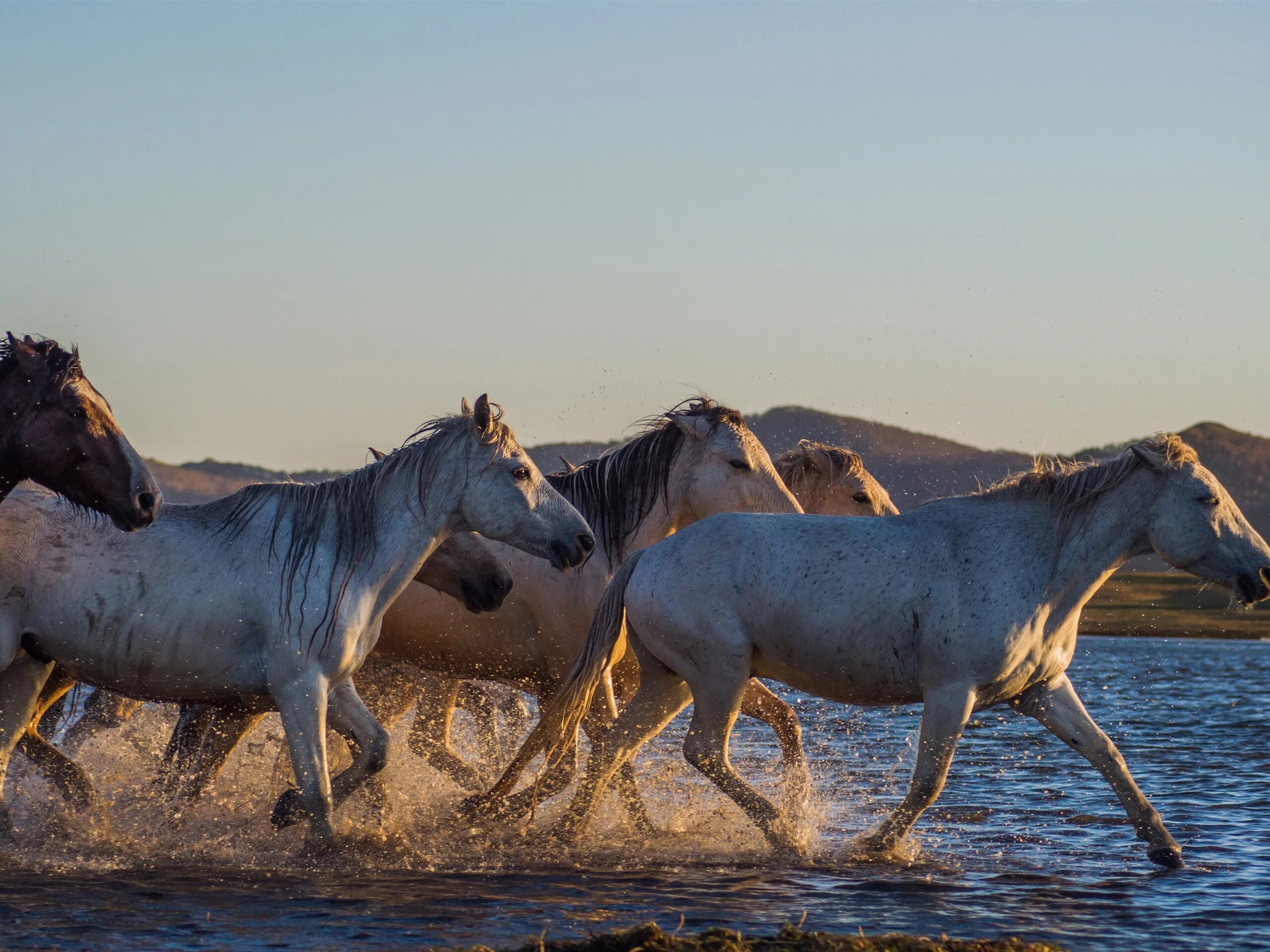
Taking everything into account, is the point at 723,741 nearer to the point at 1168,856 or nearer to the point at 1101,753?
the point at 1101,753

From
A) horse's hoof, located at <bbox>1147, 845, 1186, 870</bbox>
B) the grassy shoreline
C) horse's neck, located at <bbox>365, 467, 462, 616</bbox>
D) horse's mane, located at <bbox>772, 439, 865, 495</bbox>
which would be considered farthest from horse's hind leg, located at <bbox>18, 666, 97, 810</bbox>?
the grassy shoreline

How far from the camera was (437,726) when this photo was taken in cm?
1027

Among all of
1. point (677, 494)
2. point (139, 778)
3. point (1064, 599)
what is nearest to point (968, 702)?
point (1064, 599)

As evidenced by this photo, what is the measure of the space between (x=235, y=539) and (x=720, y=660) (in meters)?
2.49

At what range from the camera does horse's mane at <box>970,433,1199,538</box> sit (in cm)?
777

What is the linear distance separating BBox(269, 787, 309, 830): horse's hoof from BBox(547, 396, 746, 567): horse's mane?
2662mm

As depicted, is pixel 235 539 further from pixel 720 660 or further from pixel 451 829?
Answer: pixel 720 660

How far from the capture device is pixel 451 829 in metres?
8.13

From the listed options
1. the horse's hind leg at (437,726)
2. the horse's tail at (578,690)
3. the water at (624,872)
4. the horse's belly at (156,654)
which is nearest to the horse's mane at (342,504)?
the horse's belly at (156,654)

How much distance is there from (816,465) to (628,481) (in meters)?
1.81

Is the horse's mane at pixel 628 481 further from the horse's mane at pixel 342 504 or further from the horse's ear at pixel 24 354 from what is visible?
the horse's ear at pixel 24 354

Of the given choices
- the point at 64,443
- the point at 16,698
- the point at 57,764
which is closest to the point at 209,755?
the point at 57,764

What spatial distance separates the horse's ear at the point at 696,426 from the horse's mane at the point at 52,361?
12.0ft

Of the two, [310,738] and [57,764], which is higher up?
[310,738]
